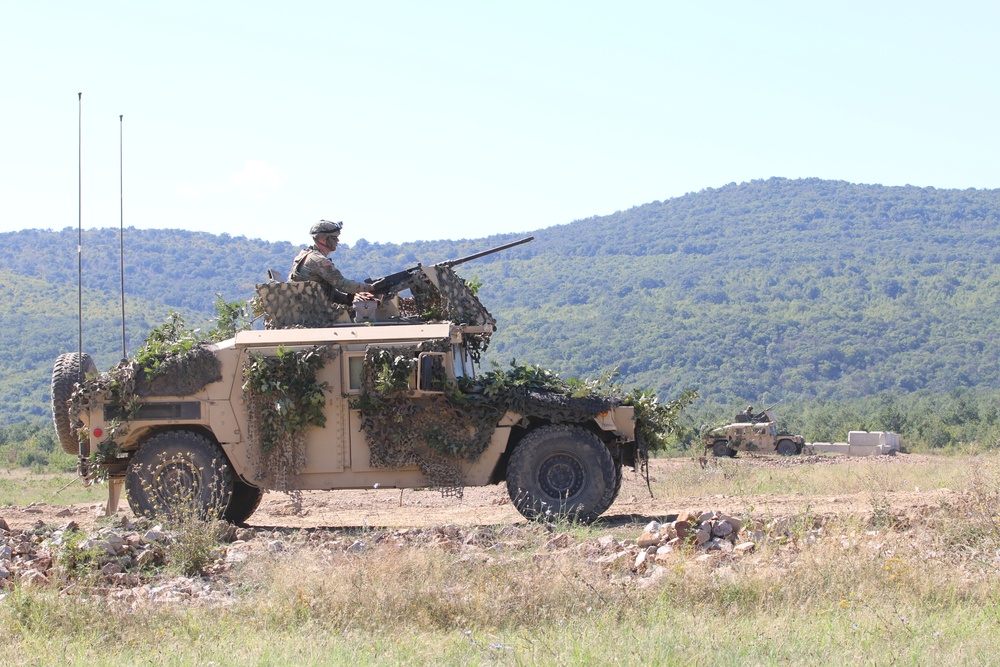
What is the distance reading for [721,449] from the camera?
115ft

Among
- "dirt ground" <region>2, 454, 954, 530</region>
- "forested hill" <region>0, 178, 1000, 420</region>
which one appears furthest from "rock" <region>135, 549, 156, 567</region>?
"forested hill" <region>0, 178, 1000, 420</region>

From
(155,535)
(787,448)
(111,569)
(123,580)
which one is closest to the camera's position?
(123,580)

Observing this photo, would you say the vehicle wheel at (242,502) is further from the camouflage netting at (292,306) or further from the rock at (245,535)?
the rock at (245,535)

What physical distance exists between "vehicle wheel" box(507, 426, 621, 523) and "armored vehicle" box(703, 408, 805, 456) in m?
23.4

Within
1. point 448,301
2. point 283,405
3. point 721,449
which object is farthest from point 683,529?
point 721,449

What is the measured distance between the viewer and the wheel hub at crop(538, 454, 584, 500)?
11.4 metres

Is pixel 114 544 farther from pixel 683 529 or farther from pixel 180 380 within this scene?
pixel 683 529

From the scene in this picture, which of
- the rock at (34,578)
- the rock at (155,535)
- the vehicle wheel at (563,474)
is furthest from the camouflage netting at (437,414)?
the rock at (34,578)

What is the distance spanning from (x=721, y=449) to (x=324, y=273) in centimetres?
2411

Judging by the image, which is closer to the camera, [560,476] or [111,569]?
[111,569]

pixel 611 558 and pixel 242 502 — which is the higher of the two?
pixel 242 502

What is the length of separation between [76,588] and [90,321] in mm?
82038

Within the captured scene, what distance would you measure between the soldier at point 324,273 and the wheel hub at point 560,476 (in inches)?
100

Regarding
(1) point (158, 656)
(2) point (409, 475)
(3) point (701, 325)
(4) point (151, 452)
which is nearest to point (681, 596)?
(1) point (158, 656)
